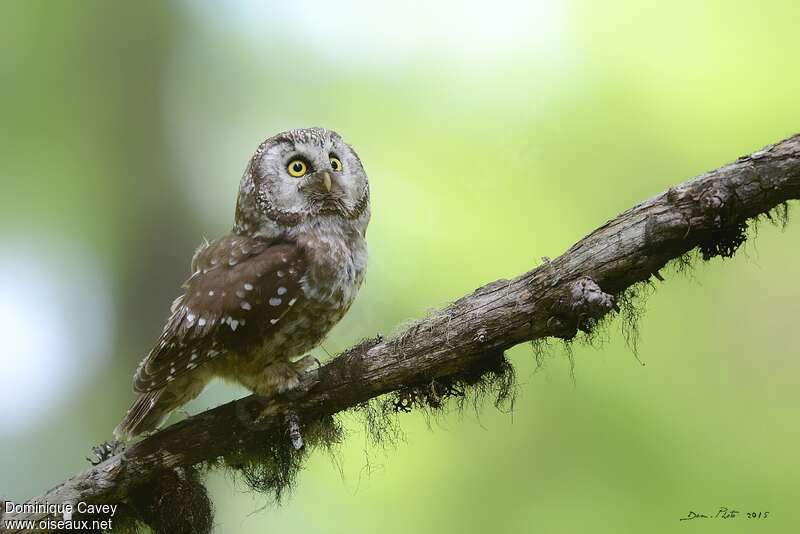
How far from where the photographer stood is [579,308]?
5.31 feet

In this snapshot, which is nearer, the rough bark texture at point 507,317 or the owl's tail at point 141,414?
the rough bark texture at point 507,317

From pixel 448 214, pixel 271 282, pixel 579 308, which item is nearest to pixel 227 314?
pixel 271 282

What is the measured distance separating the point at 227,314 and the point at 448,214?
1528mm

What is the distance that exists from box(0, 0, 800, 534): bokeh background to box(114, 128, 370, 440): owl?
453 millimetres

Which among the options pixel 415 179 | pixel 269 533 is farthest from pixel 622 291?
pixel 269 533

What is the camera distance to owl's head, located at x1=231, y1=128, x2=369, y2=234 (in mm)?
2273

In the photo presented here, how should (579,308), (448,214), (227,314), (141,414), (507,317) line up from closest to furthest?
(579,308) → (507,317) → (227,314) → (141,414) → (448,214)

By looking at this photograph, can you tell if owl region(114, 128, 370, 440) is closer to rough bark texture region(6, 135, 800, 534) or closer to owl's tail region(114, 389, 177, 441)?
owl's tail region(114, 389, 177, 441)

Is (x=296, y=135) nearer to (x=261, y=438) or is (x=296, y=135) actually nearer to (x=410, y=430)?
(x=261, y=438)

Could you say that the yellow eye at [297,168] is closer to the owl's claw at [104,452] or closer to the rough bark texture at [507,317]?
the rough bark texture at [507,317]

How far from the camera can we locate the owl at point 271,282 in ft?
6.95
